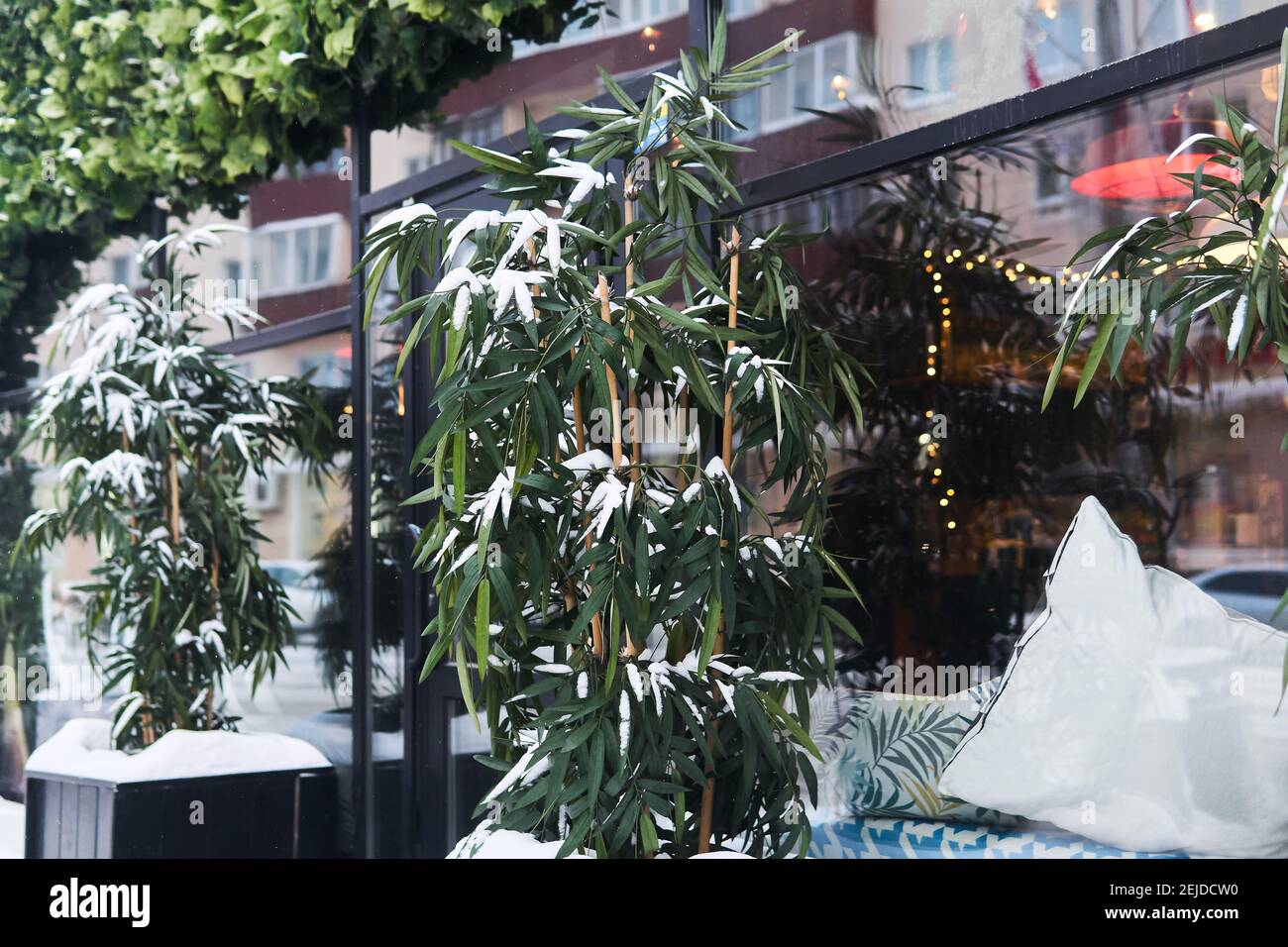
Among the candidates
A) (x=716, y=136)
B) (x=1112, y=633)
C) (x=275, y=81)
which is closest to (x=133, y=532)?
(x=275, y=81)

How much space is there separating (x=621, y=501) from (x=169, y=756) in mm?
1858

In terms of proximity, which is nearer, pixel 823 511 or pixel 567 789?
pixel 567 789

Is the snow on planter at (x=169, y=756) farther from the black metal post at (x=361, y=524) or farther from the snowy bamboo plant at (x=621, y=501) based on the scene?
the snowy bamboo plant at (x=621, y=501)

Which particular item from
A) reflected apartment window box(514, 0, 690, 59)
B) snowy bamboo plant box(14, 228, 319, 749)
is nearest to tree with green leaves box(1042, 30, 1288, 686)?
reflected apartment window box(514, 0, 690, 59)

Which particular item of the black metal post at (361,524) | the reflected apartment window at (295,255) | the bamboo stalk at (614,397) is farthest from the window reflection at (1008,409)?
the reflected apartment window at (295,255)

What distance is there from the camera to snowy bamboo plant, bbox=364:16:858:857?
1971mm

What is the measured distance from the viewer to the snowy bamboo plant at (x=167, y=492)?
3330 mm

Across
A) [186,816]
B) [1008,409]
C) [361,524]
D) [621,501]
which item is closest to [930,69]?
[1008,409]

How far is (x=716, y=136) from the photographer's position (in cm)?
269

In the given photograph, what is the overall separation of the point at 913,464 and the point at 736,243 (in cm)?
56

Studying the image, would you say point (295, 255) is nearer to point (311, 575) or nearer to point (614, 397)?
point (311, 575)

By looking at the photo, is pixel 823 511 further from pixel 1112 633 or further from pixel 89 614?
pixel 89 614

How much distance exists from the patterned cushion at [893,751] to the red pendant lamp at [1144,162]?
0.89 metres

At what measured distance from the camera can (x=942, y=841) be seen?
2.27m
